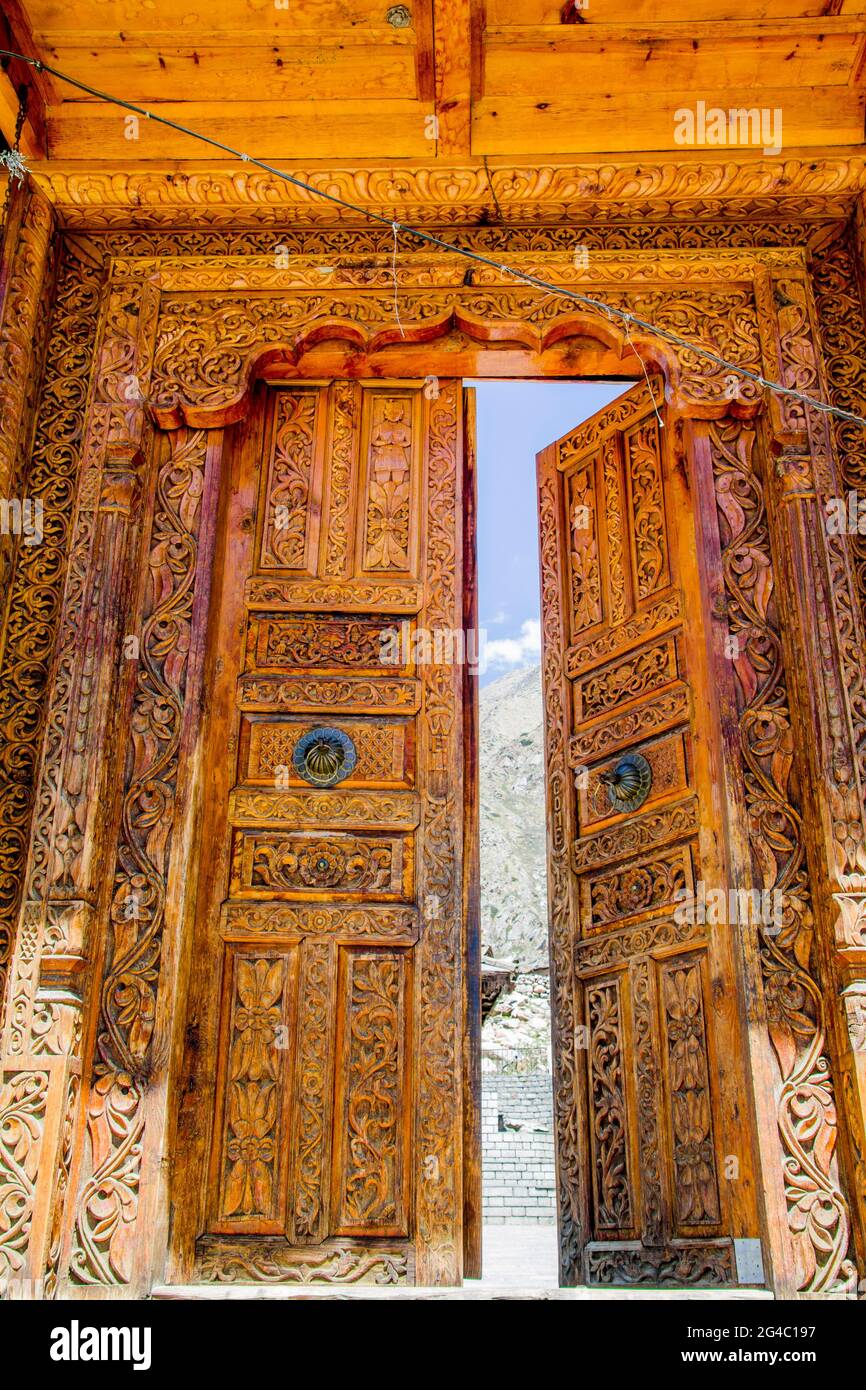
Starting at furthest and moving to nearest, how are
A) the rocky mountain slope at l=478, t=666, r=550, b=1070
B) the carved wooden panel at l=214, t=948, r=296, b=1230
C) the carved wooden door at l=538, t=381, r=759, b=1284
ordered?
the rocky mountain slope at l=478, t=666, r=550, b=1070 → the carved wooden door at l=538, t=381, r=759, b=1284 → the carved wooden panel at l=214, t=948, r=296, b=1230

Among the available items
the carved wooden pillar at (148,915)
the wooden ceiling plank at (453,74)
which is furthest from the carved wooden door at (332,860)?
the wooden ceiling plank at (453,74)

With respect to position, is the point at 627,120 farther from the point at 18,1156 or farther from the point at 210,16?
the point at 18,1156

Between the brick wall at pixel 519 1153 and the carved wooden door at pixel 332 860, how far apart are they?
7152mm

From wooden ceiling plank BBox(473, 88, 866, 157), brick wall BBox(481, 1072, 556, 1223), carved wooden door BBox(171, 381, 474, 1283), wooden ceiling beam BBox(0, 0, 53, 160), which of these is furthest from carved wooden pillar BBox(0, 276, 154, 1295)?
brick wall BBox(481, 1072, 556, 1223)

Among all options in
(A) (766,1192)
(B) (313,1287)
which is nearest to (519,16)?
(A) (766,1192)

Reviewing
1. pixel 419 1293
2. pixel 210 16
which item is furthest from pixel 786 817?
pixel 210 16

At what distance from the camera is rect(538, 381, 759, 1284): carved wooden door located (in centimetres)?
431

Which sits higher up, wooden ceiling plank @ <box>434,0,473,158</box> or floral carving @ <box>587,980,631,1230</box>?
wooden ceiling plank @ <box>434,0,473,158</box>

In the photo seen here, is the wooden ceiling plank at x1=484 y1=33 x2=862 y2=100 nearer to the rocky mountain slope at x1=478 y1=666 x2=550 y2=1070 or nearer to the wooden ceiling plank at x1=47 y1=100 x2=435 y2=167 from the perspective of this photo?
the wooden ceiling plank at x1=47 y1=100 x2=435 y2=167

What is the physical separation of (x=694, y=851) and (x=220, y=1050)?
1860 millimetres

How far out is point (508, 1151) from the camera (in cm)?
1350

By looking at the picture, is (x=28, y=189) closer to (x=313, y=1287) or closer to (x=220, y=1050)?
(x=220, y=1050)

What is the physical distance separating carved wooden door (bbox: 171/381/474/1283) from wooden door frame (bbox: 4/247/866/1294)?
8.8 inches

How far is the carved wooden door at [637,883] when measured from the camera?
431 centimetres
